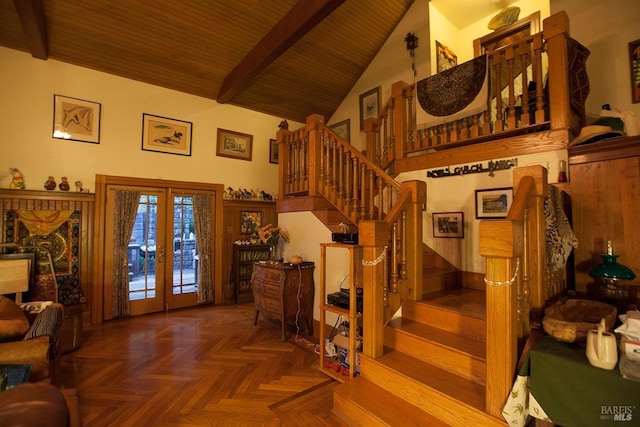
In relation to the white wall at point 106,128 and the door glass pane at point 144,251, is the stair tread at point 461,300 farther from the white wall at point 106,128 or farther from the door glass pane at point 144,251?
the door glass pane at point 144,251

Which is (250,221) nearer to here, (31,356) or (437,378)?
(31,356)

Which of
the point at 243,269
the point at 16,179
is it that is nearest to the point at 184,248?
the point at 243,269

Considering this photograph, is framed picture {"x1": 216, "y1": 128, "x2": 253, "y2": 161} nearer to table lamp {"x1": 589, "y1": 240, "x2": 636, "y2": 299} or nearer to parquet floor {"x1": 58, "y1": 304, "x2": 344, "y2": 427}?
parquet floor {"x1": 58, "y1": 304, "x2": 344, "y2": 427}

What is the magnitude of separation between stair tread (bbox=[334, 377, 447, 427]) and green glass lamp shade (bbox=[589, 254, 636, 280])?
158 centimetres

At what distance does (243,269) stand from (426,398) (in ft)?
13.8

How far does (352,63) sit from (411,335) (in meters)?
5.38

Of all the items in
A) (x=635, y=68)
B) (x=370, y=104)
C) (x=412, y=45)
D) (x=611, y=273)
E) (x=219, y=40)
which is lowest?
(x=611, y=273)

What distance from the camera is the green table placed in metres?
1.29

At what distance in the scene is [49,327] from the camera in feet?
6.89

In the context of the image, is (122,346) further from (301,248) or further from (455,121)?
(455,121)

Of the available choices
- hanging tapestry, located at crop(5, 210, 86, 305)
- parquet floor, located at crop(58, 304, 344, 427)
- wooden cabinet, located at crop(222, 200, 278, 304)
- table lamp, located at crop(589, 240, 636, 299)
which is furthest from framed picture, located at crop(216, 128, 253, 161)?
table lamp, located at crop(589, 240, 636, 299)

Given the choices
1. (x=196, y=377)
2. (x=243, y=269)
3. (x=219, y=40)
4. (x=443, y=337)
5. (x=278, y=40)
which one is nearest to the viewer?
(x=443, y=337)

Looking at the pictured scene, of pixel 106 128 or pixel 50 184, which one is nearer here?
pixel 50 184

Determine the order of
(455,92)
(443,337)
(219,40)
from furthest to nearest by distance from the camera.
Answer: (219,40) < (455,92) < (443,337)
